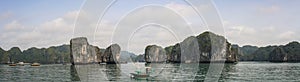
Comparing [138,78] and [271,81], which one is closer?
[271,81]

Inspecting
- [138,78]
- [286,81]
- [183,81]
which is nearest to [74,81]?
[138,78]

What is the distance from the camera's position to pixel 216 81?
53906 mm

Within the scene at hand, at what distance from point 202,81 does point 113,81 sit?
44.9 feet

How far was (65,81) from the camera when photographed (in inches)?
2249

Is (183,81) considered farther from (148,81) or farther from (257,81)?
(257,81)

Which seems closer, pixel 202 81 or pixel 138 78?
pixel 202 81

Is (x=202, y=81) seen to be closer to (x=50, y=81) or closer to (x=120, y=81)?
(x=120, y=81)

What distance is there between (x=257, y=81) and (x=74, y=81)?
1103 inches

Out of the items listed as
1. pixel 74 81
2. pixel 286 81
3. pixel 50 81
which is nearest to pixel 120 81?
pixel 74 81

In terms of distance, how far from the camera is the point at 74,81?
184ft

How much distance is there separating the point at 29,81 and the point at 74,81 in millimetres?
7530

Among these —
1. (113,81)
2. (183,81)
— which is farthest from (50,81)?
(183,81)

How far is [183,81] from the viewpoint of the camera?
180ft

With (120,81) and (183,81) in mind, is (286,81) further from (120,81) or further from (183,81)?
(120,81)
